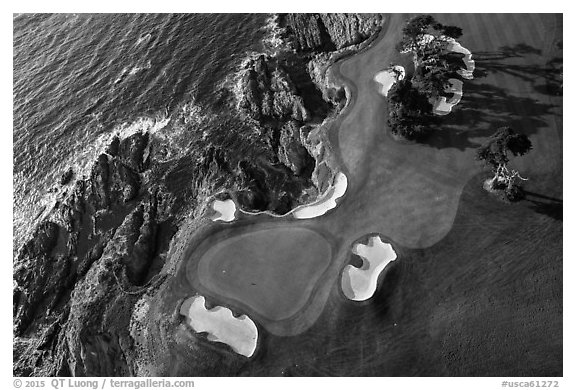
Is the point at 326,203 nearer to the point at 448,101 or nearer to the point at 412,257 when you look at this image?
the point at 412,257

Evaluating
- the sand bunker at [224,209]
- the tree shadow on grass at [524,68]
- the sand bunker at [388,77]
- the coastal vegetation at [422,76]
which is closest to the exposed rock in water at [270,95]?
the sand bunker at [388,77]

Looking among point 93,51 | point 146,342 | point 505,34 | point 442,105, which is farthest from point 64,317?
point 505,34

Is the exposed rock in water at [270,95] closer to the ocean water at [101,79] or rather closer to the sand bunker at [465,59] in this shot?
the ocean water at [101,79]

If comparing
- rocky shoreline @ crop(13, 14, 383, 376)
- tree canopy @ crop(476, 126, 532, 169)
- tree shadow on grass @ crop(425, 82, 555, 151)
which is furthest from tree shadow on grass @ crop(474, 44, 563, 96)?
rocky shoreline @ crop(13, 14, 383, 376)

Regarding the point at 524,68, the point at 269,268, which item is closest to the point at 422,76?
the point at 524,68
